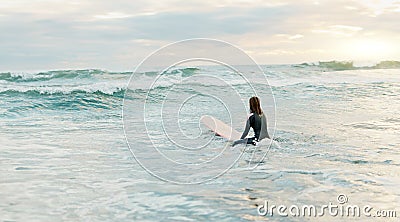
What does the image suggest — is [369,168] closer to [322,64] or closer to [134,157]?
[134,157]

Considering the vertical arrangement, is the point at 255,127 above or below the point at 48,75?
below

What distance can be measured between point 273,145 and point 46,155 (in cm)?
350

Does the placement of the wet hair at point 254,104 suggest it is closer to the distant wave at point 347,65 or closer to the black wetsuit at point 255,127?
the black wetsuit at point 255,127

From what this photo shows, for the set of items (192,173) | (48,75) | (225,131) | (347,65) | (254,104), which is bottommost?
(192,173)

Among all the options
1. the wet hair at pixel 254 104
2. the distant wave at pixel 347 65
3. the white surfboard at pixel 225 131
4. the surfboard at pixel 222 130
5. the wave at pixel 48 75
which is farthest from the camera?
the distant wave at pixel 347 65

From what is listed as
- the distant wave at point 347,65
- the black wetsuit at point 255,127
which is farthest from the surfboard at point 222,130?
the distant wave at point 347,65

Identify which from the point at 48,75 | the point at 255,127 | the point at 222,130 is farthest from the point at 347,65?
the point at 255,127

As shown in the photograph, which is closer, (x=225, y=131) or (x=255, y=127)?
(x=255, y=127)

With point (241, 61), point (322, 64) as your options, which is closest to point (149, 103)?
point (241, 61)

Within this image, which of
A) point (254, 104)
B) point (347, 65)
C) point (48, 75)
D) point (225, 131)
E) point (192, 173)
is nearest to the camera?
point (192, 173)

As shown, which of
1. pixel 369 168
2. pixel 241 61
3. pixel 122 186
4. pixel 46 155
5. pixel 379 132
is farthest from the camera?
pixel 379 132

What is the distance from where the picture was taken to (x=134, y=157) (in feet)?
23.8

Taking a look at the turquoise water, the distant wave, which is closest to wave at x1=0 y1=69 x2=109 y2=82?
the turquoise water

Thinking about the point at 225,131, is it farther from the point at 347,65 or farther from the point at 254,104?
the point at 347,65
